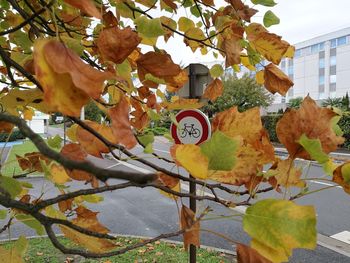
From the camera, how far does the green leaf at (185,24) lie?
0.88 meters

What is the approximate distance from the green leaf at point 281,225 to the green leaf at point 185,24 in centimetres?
71

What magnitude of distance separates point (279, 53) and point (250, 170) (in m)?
0.30

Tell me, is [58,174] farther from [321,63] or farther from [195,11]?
[321,63]

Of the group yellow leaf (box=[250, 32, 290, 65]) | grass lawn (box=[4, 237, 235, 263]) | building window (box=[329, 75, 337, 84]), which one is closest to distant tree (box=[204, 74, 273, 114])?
building window (box=[329, 75, 337, 84])

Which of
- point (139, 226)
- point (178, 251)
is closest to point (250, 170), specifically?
point (178, 251)

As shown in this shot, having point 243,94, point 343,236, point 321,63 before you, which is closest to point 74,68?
point 343,236

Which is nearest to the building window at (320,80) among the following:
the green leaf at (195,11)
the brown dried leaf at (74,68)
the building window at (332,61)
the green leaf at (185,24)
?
the building window at (332,61)

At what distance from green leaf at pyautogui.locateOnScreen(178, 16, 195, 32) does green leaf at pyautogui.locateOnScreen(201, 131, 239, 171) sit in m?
0.68

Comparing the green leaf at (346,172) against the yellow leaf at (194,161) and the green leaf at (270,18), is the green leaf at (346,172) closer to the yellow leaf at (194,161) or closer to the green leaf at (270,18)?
the yellow leaf at (194,161)

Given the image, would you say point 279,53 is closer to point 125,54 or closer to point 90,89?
point 125,54

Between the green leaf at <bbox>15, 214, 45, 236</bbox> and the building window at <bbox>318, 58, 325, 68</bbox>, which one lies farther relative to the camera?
the building window at <bbox>318, 58, 325, 68</bbox>

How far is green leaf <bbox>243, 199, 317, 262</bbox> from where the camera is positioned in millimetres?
241

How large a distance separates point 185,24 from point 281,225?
28.7 inches

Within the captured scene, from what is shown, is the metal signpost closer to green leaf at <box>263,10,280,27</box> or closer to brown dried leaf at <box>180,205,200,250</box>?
green leaf at <box>263,10,280,27</box>
